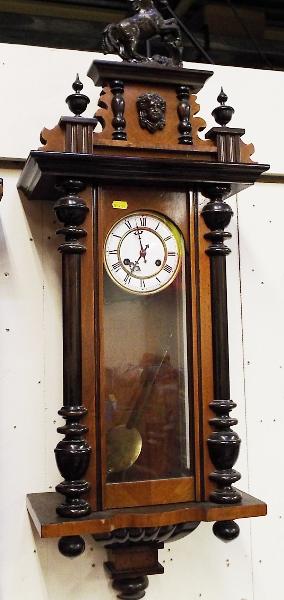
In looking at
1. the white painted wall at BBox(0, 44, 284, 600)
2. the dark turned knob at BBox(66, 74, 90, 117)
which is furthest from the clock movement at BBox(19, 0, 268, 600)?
the white painted wall at BBox(0, 44, 284, 600)

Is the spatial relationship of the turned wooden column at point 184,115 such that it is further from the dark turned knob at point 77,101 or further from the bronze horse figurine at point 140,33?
the dark turned knob at point 77,101

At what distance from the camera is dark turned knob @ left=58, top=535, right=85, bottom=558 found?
1.30 metres

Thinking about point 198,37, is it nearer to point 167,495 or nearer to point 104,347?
point 104,347

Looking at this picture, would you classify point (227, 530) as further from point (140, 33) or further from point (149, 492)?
point (140, 33)

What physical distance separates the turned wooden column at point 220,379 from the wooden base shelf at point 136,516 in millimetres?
26

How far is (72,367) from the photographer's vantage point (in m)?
1.29

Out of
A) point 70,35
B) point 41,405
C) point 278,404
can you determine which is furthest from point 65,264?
point 70,35

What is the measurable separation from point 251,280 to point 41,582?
0.79 m

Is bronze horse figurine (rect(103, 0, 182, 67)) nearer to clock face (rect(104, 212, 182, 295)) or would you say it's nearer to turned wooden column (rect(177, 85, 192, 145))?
turned wooden column (rect(177, 85, 192, 145))

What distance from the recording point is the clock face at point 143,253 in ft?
4.43

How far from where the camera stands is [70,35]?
6.69 feet

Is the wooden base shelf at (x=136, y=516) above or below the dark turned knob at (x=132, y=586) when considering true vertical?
above

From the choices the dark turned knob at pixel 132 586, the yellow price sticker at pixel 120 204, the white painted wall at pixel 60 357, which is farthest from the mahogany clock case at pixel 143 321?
the dark turned knob at pixel 132 586

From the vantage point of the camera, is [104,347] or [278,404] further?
[278,404]
